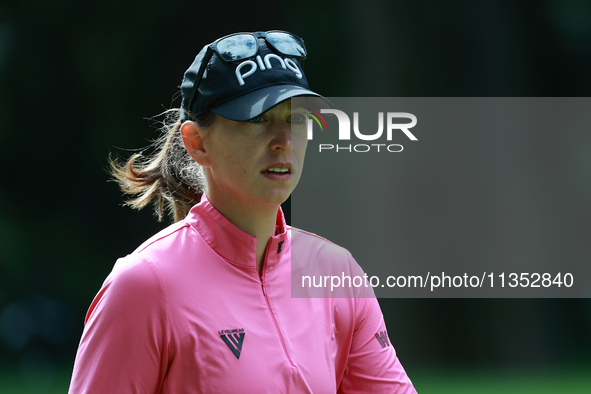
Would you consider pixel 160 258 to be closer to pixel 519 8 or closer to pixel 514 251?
pixel 514 251

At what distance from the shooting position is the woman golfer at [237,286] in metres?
0.98

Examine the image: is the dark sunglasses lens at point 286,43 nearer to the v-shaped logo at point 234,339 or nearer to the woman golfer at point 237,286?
the woman golfer at point 237,286

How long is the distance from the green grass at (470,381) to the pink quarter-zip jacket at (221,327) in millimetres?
2362

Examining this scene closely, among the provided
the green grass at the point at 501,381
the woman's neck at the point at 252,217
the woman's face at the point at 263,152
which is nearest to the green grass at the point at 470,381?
the green grass at the point at 501,381

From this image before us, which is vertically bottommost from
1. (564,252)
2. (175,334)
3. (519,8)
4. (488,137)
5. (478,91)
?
(175,334)

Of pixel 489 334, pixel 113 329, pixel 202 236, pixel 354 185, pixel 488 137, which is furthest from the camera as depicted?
pixel 489 334

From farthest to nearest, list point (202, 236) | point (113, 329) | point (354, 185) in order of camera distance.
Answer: point (354, 185) < point (202, 236) < point (113, 329)

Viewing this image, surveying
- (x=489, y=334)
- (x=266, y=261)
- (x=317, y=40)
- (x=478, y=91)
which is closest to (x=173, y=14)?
(x=317, y=40)

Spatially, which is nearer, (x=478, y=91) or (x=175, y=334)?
(x=175, y=334)

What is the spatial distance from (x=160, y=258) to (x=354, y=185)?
7.08 ft

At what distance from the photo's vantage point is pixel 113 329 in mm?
959

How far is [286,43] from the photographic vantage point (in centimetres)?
121

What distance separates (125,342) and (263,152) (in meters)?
0.40

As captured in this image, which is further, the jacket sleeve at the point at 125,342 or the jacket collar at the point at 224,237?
the jacket collar at the point at 224,237
